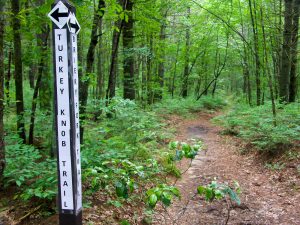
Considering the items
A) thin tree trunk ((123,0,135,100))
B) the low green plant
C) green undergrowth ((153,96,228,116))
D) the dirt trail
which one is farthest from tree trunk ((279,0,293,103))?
the low green plant

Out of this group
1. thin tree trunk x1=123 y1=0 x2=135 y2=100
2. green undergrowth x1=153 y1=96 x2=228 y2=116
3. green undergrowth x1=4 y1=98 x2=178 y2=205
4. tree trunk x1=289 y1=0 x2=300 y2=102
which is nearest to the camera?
green undergrowth x1=4 y1=98 x2=178 y2=205

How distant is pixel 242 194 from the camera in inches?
234

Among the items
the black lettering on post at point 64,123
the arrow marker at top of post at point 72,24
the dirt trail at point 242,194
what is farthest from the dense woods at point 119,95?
the arrow marker at top of post at point 72,24

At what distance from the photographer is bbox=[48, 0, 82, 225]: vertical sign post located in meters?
2.26

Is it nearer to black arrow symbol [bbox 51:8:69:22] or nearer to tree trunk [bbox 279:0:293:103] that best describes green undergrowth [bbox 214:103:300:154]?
tree trunk [bbox 279:0:293:103]

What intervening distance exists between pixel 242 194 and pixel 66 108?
4.84 meters

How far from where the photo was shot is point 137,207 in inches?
191

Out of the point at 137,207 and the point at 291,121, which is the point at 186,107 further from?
the point at 137,207

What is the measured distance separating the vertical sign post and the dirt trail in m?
2.69

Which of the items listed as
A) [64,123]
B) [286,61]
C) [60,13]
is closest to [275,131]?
[286,61]

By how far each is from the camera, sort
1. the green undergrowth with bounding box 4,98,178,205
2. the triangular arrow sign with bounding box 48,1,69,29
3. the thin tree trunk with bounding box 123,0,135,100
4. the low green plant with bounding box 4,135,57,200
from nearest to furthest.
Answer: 1. the triangular arrow sign with bounding box 48,1,69,29
2. the green undergrowth with bounding box 4,98,178,205
3. the low green plant with bounding box 4,135,57,200
4. the thin tree trunk with bounding box 123,0,135,100

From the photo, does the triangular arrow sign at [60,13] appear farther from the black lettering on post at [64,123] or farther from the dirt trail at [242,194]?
the dirt trail at [242,194]

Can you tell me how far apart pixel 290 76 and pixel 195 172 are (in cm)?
963

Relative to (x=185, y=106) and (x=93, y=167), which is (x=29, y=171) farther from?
(x=185, y=106)
